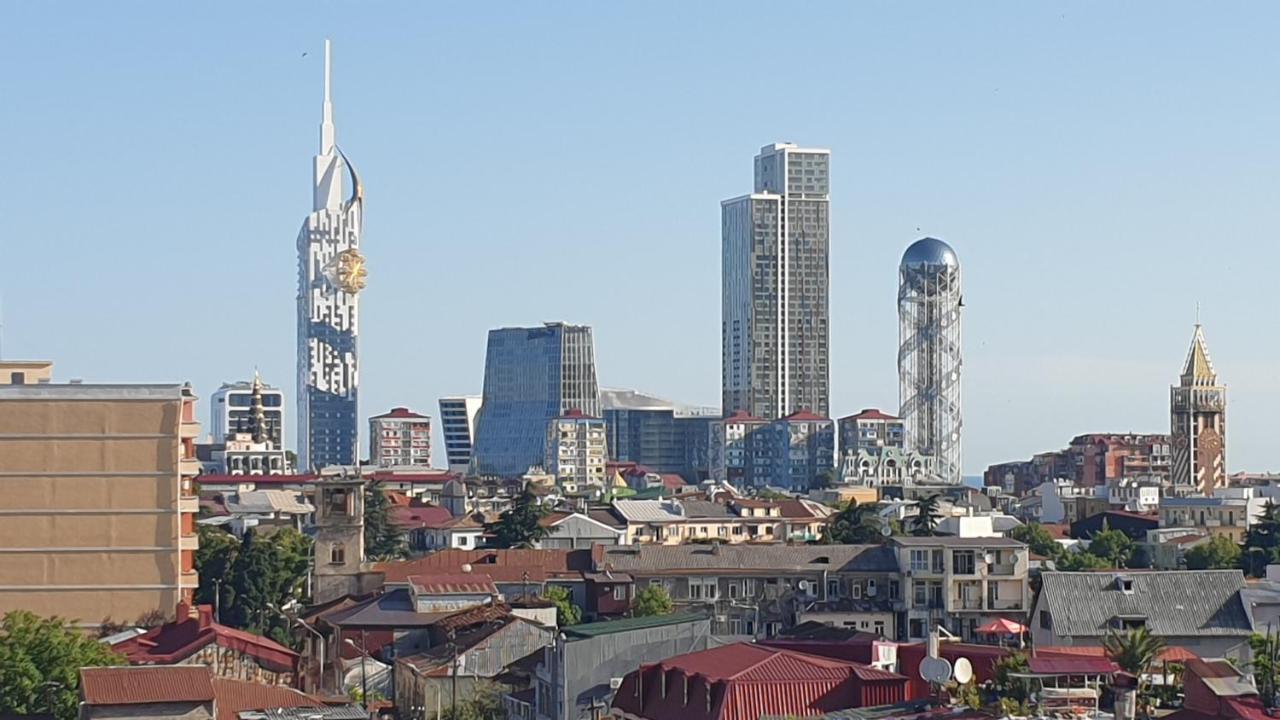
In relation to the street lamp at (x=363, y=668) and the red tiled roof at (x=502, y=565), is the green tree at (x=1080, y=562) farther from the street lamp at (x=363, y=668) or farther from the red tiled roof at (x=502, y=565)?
the street lamp at (x=363, y=668)

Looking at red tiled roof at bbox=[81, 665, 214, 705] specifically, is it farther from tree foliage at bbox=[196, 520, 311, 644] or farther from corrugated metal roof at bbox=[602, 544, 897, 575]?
corrugated metal roof at bbox=[602, 544, 897, 575]

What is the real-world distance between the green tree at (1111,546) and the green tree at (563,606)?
43.6 metres

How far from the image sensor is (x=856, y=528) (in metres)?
135

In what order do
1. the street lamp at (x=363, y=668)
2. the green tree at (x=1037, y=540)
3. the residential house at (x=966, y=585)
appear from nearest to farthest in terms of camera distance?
the street lamp at (x=363, y=668) → the residential house at (x=966, y=585) → the green tree at (x=1037, y=540)

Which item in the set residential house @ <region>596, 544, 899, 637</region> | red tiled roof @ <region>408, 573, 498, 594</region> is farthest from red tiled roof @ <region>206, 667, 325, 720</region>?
residential house @ <region>596, 544, 899, 637</region>

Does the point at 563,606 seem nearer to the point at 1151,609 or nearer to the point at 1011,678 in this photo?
the point at 1151,609

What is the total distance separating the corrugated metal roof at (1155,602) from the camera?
68250mm

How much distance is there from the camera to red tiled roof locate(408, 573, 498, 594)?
281 feet

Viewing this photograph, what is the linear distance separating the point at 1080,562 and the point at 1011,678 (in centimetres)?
7904

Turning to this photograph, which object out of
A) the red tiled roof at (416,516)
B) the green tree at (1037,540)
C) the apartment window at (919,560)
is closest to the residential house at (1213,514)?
the green tree at (1037,540)

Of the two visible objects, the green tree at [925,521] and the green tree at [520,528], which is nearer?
the green tree at [925,521]

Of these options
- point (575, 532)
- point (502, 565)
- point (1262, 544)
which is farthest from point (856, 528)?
point (502, 565)

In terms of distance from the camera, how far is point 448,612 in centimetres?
8350

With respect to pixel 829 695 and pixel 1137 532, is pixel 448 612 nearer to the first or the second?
pixel 829 695
